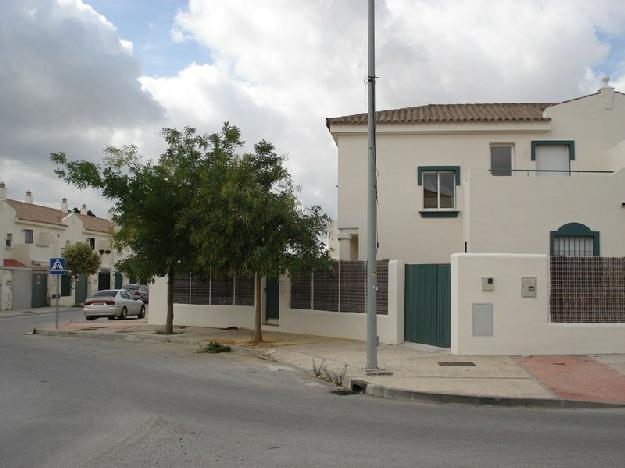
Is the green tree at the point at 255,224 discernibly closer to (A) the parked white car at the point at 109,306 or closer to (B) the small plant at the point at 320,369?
(B) the small plant at the point at 320,369

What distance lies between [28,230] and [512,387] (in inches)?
1702

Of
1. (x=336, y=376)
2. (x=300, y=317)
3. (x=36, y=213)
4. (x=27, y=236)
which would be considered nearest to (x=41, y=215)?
(x=36, y=213)

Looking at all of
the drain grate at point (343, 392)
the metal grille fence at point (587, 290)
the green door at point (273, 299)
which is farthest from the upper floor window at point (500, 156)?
the drain grate at point (343, 392)

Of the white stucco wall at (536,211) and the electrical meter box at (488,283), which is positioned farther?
the white stucco wall at (536,211)

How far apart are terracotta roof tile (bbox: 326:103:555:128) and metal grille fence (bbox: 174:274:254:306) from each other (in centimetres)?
623

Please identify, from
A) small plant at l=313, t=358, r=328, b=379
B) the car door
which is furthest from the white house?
the car door

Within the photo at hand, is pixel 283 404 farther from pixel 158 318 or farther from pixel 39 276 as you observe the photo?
pixel 39 276

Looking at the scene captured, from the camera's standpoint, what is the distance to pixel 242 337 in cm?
1973

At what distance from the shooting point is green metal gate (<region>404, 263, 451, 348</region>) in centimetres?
1527

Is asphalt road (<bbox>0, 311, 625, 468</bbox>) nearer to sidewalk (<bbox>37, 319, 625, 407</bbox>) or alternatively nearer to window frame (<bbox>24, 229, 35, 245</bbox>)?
sidewalk (<bbox>37, 319, 625, 407</bbox>)

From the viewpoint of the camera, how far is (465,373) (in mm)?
12250

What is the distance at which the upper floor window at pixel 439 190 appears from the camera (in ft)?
72.3

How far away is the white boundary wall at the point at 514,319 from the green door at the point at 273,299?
8.13 meters

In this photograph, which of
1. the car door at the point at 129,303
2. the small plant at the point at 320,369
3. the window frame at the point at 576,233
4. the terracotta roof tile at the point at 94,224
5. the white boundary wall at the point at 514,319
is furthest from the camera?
the terracotta roof tile at the point at 94,224
